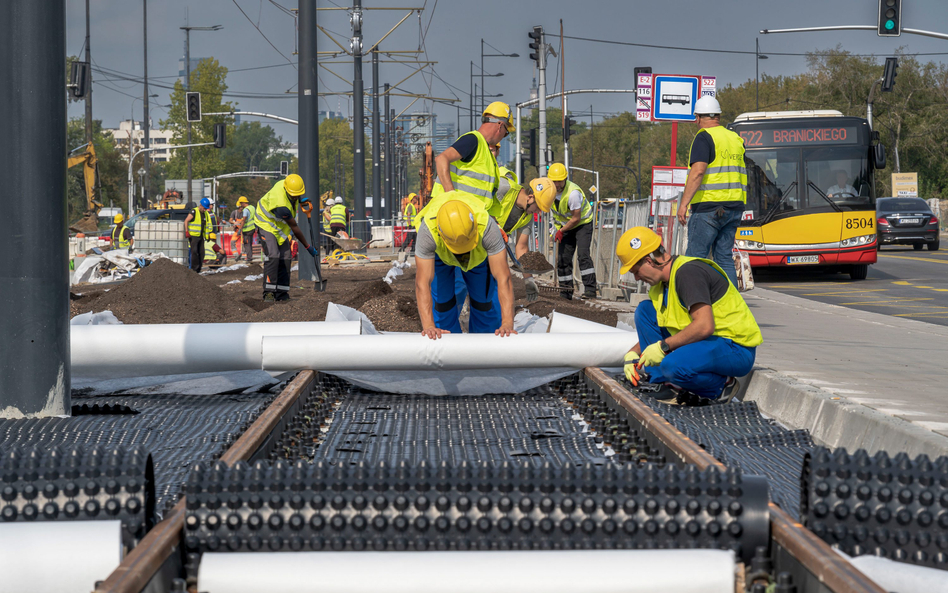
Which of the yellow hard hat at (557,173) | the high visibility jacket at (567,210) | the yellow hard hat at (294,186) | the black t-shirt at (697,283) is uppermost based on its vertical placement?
the yellow hard hat at (557,173)

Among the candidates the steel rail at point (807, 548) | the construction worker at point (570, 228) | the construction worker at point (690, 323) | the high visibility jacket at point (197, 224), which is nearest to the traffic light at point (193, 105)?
the high visibility jacket at point (197, 224)

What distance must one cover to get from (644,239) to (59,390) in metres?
3.30

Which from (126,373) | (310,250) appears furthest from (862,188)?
(126,373)

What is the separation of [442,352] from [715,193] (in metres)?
3.76

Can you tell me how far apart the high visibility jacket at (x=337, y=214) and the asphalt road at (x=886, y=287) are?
1353cm

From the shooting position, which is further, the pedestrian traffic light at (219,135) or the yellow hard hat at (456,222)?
the pedestrian traffic light at (219,135)

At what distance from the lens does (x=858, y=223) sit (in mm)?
19016

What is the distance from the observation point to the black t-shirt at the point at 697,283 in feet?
18.0

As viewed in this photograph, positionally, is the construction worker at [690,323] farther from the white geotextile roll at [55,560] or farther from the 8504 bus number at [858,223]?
the 8504 bus number at [858,223]

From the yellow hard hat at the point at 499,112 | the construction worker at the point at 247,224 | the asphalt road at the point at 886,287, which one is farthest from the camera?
the construction worker at the point at 247,224

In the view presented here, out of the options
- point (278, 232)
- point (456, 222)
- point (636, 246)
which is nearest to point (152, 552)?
point (636, 246)

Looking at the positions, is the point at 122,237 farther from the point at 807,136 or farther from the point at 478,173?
the point at 478,173

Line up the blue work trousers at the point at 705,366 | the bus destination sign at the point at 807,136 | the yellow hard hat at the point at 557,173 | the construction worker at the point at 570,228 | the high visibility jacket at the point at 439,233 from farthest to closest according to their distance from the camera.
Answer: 1. the bus destination sign at the point at 807,136
2. the construction worker at the point at 570,228
3. the yellow hard hat at the point at 557,173
4. the high visibility jacket at the point at 439,233
5. the blue work trousers at the point at 705,366

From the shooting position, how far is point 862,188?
1919 cm
